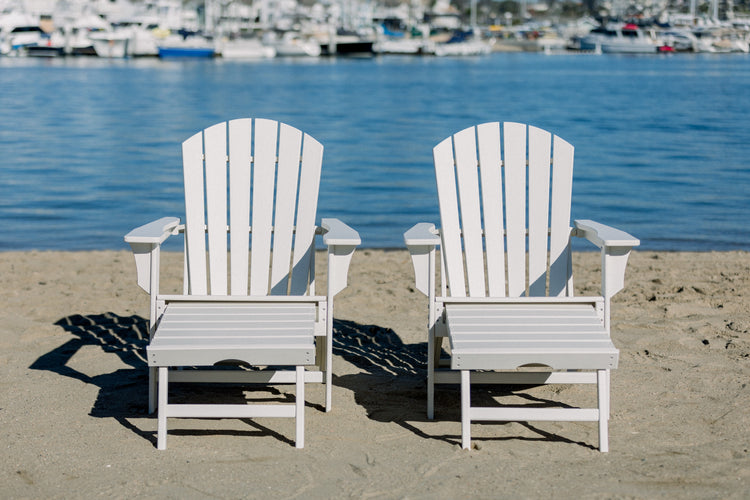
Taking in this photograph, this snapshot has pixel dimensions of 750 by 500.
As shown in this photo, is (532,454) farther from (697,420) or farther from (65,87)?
Result: (65,87)

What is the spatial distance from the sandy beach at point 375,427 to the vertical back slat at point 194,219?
49 centimetres

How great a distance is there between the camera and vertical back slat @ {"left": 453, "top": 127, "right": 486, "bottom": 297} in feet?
12.6

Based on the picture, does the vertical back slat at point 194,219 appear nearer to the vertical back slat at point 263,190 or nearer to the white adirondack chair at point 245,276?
the white adirondack chair at point 245,276

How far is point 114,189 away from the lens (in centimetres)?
1158

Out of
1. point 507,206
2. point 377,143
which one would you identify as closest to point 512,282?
point 507,206

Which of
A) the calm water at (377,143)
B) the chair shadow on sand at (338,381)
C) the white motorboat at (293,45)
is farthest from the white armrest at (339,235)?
the white motorboat at (293,45)

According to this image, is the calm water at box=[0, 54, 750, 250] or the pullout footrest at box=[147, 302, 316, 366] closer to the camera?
the pullout footrest at box=[147, 302, 316, 366]

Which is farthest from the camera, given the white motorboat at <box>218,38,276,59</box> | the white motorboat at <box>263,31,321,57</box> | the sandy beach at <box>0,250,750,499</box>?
the white motorboat at <box>263,31,321,57</box>

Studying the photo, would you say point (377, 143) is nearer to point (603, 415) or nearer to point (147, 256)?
point (147, 256)

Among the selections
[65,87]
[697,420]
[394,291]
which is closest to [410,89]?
[65,87]

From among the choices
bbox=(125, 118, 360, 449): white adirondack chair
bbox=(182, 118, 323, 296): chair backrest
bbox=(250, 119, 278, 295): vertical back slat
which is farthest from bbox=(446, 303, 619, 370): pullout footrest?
A: bbox=(250, 119, 278, 295): vertical back slat

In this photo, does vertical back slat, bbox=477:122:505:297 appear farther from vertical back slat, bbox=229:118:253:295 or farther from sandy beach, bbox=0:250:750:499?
vertical back slat, bbox=229:118:253:295

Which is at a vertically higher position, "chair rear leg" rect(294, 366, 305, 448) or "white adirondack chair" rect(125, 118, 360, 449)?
"white adirondack chair" rect(125, 118, 360, 449)

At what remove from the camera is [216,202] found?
153 inches
